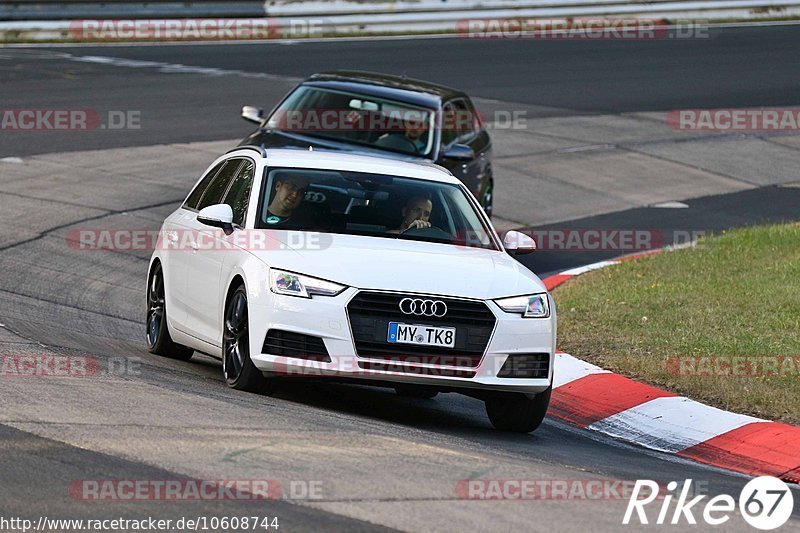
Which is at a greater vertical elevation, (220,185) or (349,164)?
(349,164)

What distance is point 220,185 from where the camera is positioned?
1066 cm

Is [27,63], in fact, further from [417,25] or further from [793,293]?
[793,293]

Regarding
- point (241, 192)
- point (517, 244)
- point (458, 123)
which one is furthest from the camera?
point (458, 123)

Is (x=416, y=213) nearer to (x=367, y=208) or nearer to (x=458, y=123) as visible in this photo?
(x=367, y=208)

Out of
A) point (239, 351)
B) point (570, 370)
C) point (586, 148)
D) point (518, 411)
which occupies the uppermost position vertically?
point (239, 351)

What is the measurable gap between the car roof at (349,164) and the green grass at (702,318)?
2.11m

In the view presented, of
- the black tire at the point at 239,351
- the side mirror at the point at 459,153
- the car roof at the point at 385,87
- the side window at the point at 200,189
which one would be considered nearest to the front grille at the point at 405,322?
the black tire at the point at 239,351

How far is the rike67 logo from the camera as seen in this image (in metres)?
6.71

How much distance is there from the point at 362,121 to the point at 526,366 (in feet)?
22.7

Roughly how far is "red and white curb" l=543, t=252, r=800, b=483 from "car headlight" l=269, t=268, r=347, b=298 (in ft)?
7.55

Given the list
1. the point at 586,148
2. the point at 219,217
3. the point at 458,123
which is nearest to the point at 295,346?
the point at 219,217

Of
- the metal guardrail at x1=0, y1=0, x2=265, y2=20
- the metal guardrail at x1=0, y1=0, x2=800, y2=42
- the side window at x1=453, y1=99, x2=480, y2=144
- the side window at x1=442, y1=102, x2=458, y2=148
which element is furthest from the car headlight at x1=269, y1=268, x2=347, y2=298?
the metal guardrail at x1=0, y1=0, x2=800, y2=42

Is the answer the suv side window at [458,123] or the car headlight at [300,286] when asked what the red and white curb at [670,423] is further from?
the suv side window at [458,123]

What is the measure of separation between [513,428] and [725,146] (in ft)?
54.8
